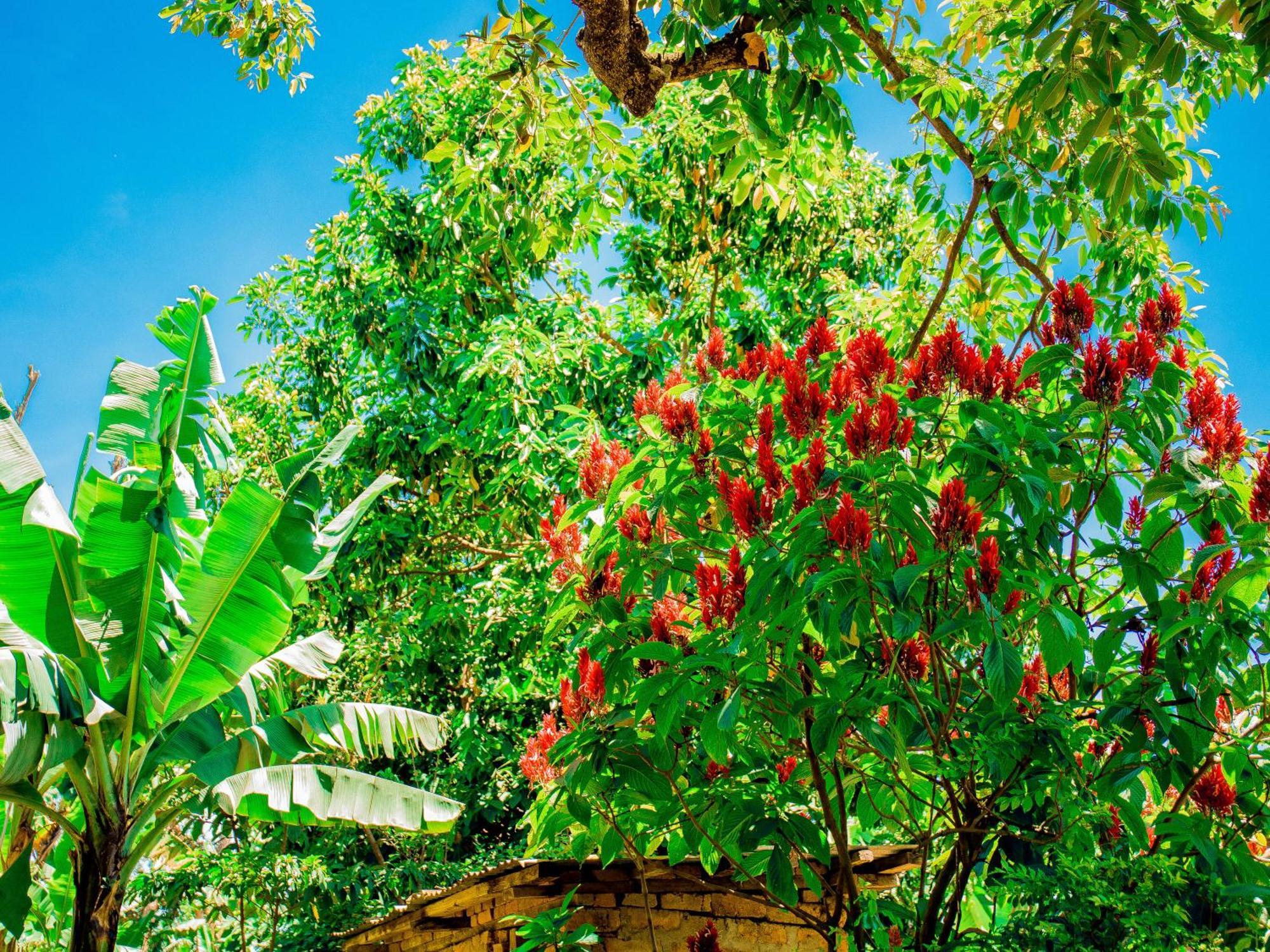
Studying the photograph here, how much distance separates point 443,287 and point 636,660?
19.6ft

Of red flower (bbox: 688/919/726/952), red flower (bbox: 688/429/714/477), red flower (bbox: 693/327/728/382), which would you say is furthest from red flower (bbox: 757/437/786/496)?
red flower (bbox: 688/919/726/952)

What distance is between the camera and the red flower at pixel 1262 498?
246 centimetres

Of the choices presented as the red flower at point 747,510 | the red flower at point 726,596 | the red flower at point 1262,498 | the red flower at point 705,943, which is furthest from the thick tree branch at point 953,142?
the red flower at point 705,943

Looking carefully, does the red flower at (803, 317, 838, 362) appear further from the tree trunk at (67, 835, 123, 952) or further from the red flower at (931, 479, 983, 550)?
the tree trunk at (67, 835, 123, 952)

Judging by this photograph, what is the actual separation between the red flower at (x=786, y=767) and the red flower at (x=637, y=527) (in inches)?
32.9

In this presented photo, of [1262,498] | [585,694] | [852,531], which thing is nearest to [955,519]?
[852,531]

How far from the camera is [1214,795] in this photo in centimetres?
279

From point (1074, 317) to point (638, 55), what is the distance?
1492mm

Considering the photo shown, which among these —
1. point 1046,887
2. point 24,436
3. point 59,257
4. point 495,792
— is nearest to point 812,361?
point 1046,887

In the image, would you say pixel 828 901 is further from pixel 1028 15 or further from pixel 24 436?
pixel 24 436

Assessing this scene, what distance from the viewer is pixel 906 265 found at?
524 centimetres

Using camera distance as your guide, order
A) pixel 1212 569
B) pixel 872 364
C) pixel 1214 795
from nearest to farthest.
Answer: pixel 1212 569
pixel 1214 795
pixel 872 364

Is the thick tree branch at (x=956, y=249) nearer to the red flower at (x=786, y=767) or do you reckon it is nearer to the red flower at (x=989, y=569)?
the red flower at (x=989, y=569)

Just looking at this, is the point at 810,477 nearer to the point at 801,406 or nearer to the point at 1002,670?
the point at 801,406
